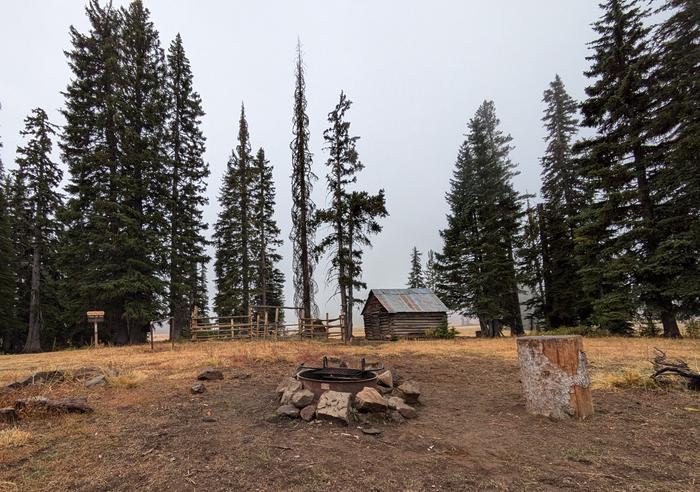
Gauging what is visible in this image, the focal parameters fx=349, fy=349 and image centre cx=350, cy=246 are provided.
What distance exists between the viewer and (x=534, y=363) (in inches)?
191

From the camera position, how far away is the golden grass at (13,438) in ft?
12.7

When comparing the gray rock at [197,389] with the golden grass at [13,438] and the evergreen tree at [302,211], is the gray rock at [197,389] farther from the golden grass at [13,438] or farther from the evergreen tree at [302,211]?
the evergreen tree at [302,211]

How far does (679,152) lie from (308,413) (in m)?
17.2

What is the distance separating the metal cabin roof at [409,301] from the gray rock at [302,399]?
19.5m

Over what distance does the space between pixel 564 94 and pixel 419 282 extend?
32.0m

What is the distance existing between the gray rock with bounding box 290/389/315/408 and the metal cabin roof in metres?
19.5

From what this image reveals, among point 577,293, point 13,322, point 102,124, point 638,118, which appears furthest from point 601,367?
point 13,322

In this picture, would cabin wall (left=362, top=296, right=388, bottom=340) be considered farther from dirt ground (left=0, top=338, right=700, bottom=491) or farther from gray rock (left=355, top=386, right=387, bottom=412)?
gray rock (left=355, top=386, right=387, bottom=412)

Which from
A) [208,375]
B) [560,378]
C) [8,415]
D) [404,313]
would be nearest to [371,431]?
[560,378]

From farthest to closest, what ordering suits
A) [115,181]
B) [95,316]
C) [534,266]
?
[534,266]
[115,181]
[95,316]

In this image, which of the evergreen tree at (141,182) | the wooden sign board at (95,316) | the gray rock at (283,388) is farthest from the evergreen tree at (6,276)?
the gray rock at (283,388)

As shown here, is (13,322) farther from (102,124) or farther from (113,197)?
(102,124)

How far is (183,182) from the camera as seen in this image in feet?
80.1

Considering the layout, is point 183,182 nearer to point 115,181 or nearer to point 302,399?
point 115,181
